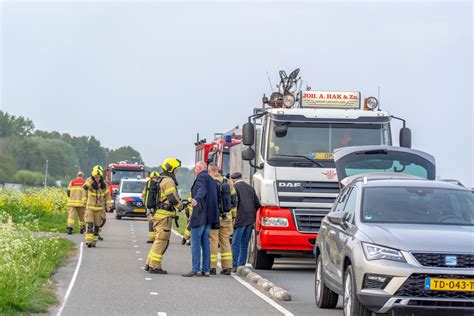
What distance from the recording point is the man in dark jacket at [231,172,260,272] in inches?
824

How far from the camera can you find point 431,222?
12695 millimetres

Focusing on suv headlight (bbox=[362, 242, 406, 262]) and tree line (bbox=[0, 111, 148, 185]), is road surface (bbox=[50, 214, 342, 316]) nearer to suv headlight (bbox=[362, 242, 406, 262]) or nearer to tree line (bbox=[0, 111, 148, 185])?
suv headlight (bbox=[362, 242, 406, 262])

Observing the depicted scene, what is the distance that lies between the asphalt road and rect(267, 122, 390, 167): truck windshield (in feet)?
9.83

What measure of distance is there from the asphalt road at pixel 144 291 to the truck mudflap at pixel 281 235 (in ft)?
5.50

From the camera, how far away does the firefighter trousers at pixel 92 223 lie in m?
26.9

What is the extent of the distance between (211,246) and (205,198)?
3.54 ft

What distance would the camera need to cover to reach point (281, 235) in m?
20.9

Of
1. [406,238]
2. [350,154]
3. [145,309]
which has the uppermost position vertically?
[350,154]

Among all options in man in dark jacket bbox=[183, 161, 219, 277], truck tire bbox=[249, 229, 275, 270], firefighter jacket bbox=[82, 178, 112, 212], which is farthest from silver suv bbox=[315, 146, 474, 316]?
firefighter jacket bbox=[82, 178, 112, 212]

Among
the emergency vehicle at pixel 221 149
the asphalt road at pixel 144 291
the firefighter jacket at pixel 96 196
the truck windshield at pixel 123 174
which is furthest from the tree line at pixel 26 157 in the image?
the asphalt road at pixel 144 291

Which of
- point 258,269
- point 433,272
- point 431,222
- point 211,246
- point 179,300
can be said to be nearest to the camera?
point 433,272

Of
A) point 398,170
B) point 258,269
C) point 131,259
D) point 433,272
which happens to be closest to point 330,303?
point 433,272

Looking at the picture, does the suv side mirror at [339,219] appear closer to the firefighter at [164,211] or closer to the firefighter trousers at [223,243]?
the firefighter at [164,211]

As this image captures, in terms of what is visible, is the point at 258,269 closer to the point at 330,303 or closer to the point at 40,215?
the point at 330,303
